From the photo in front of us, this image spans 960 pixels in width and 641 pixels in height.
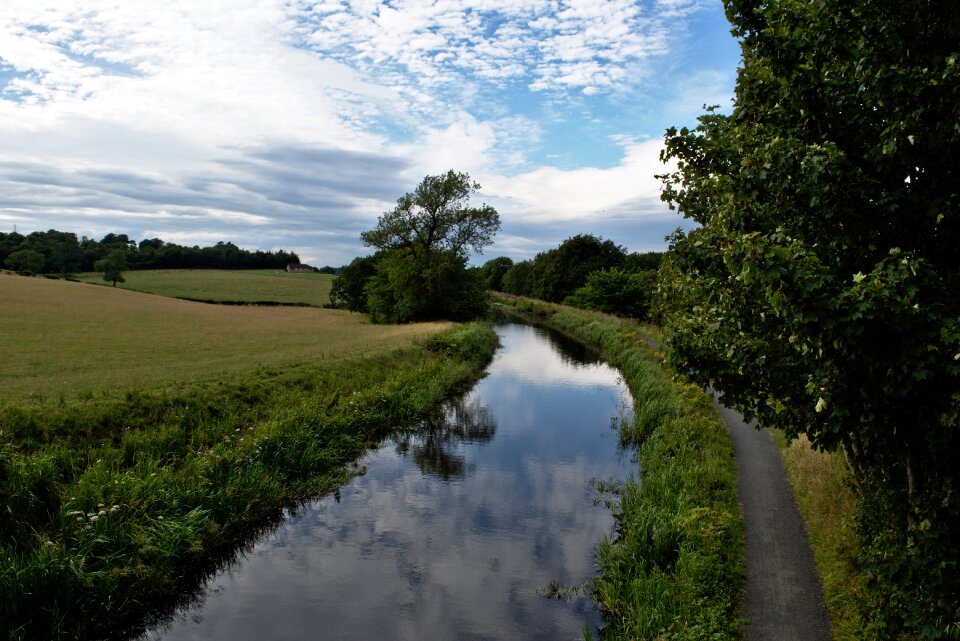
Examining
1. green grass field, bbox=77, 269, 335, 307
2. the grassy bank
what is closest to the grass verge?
the grassy bank

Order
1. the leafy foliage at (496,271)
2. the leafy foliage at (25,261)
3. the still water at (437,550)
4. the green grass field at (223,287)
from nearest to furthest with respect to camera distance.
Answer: the still water at (437,550), the green grass field at (223,287), the leafy foliage at (25,261), the leafy foliage at (496,271)

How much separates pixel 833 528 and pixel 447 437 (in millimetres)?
12073

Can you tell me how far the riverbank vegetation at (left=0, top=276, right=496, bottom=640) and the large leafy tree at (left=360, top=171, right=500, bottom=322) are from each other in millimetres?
24549

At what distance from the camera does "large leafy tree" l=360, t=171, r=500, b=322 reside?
49312 millimetres

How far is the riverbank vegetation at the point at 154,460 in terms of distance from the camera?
28.0 feet

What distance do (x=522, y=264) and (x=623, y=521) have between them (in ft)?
316

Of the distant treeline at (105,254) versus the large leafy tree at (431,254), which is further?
the distant treeline at (105,254)

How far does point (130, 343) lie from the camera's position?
1001 inches

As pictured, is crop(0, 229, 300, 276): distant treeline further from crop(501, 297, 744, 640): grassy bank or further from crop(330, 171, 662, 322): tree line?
crop(501, 297, 744, 640): grassy bank

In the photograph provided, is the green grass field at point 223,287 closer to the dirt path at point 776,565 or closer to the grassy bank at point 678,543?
the grassy bank at point 678,543

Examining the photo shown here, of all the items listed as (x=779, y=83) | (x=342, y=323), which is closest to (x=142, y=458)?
(x=779, y=83)

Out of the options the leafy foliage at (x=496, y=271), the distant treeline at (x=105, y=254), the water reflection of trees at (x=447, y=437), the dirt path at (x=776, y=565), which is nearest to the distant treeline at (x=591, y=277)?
the leafy foliage at (x=496, y=271)

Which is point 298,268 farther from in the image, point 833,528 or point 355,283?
point 833,528

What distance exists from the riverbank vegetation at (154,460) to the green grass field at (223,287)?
1615 inches
